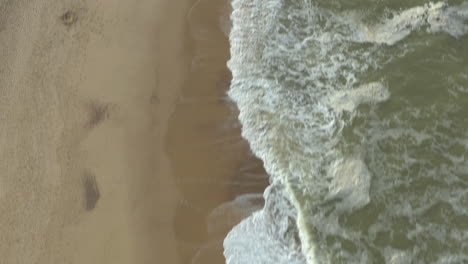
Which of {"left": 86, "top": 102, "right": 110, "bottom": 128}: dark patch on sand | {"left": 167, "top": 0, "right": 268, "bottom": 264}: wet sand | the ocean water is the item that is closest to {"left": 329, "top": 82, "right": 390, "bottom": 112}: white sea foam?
the ocean water

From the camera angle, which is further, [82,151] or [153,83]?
[153,83]

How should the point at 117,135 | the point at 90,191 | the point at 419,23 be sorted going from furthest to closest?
1. the point at 419,23
2. the point at 117,135
3. the point at 90,191

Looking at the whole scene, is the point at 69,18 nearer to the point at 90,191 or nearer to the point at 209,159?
the point at 90,191

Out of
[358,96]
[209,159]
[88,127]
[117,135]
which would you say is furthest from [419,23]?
[88,127]

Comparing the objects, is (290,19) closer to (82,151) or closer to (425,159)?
(425,159)

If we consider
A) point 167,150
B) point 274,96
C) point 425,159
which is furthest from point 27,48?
point 425,159

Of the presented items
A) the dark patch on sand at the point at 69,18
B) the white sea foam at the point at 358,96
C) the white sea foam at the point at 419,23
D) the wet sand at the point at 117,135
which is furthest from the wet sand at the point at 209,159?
the white sea foam at the point at 419,23

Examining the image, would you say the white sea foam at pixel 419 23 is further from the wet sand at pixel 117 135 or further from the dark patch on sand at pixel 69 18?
the dark patch on sand at pixel 69 18
